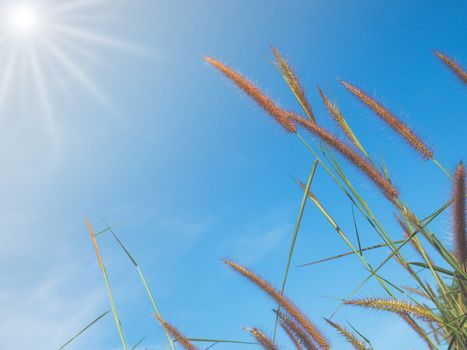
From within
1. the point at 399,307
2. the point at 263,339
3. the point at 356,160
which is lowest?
the point at 399,307

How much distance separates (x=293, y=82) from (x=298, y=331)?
1.86 meters

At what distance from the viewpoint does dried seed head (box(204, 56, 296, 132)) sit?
3.47 metres

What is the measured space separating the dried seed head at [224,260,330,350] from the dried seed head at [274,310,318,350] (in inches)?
0.9

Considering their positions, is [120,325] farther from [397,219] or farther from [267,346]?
[397,219]

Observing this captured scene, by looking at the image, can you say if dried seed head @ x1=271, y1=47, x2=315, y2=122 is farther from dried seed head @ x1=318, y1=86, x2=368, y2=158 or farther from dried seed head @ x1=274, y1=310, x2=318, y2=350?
dried seed head @ x1=274, y1=310, x2=318, y2=350

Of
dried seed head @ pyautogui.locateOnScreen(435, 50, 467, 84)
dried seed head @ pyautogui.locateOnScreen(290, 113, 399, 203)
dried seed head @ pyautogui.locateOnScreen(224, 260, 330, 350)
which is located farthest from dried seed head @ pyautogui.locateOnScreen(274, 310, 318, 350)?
dried seed head @ pyautogui.locateOnScreen(435, 50, 467, 84)

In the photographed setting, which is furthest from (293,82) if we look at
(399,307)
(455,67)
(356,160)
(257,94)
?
(399,307)

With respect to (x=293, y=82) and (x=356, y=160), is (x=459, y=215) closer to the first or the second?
(x=356, y=160)

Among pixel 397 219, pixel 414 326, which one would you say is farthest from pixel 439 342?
pixel 397 219

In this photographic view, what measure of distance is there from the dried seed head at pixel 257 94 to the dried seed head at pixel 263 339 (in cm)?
143

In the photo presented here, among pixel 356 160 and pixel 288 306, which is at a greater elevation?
pixel 356 160

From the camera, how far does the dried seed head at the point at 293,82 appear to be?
11.2 feet

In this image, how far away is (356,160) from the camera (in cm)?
311

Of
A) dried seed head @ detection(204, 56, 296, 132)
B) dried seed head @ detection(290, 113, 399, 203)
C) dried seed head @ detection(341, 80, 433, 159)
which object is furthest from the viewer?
dried seed head @ detection(341, 80, 433, 159)
